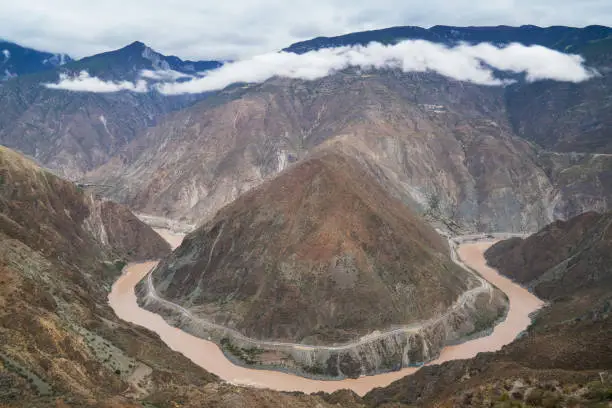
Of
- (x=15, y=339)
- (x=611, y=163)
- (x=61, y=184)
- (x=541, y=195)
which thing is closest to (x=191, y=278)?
(x=61, y=184)

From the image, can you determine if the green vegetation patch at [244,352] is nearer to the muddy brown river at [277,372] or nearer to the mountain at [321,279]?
the mountain at [321,279]

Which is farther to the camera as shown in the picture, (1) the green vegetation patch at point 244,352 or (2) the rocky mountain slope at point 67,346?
(1) the green vegetation patch at point 244,352

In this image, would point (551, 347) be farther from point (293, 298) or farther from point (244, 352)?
point (244, 352)

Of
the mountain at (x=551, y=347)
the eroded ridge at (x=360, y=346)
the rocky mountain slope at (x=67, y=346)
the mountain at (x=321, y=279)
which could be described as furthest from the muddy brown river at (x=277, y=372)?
the rocky mountain slope at (x=67, y=346)

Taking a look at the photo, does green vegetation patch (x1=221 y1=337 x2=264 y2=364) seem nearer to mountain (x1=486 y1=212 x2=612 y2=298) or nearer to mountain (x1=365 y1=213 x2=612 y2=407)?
mountain (x1=365 y1=213 x2=612 y2=407)

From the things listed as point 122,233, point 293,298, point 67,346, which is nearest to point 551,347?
point 293,298

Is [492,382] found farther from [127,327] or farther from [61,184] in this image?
[61,184]
